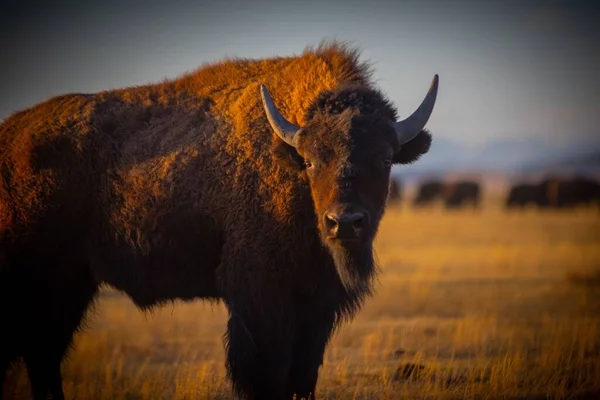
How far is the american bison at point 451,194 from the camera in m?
67.4

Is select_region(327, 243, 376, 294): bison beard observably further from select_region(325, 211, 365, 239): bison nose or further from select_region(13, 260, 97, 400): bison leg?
select_region(13, 260, 97, 400): bison leg

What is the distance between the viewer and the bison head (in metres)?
5.95

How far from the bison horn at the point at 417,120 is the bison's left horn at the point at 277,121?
0.97 metres

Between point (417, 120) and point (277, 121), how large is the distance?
1326 millimetres

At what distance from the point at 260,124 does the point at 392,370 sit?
3.94m

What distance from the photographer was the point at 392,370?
29.5ft

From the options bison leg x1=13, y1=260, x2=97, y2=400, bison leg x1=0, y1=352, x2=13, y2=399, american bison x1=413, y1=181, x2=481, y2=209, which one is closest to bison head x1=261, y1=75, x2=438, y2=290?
bison leg x1=13, y1=260, x2=97, y2=400

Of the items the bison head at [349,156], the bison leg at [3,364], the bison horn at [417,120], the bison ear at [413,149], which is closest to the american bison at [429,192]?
the bison ear at [413,149]

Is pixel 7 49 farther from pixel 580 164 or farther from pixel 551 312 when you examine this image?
pixel 580 164

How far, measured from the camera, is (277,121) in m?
6.50

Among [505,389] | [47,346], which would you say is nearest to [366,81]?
[505,389]

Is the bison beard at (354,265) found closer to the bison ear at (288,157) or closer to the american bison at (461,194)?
the bison ear at (288,157)

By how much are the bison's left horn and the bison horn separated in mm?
974

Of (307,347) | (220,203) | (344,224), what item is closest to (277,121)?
(220,203)
